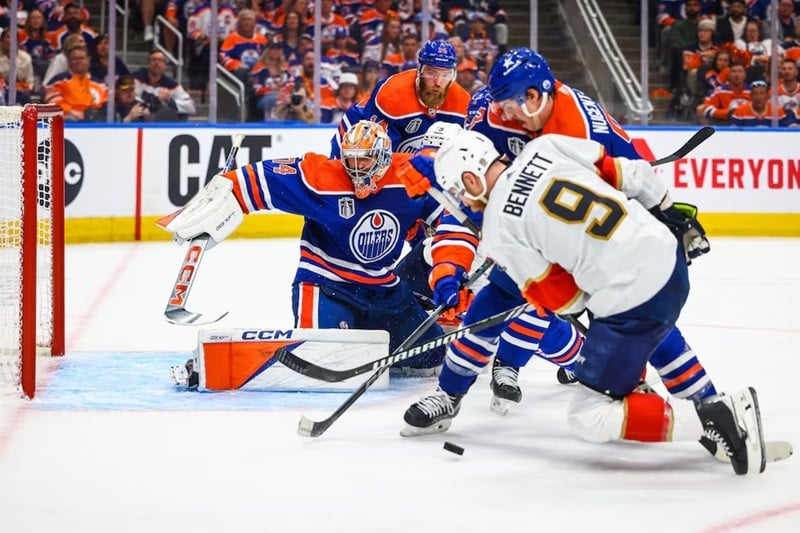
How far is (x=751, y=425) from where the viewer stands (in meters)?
2.94

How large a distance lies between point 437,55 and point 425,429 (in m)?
1.80

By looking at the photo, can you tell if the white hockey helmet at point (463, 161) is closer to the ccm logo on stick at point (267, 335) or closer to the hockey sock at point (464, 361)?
the hockey sock at point (464, 361)

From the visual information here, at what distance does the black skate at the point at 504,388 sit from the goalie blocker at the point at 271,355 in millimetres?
349

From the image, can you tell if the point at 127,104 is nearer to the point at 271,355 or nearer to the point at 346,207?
the point at 346,207

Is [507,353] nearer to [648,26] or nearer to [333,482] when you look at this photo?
[333,482]

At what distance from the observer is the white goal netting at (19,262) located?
3707 millimetres

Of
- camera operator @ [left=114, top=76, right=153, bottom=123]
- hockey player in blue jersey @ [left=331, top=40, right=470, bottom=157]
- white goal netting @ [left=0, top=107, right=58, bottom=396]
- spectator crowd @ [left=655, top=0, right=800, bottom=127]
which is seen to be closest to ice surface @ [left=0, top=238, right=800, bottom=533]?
white goal netting @ [left=0, top=107, right=58, bottom=396]

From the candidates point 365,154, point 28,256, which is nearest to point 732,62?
point 365,154

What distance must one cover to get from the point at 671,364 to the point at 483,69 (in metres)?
5.55

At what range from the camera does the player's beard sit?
4.83m

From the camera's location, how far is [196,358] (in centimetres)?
389

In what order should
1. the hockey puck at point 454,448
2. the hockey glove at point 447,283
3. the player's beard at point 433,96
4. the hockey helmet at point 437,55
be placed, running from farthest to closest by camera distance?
the player's beard at point 433,96 → the hockey helmet at point 437,55 → the hockey glove at point 447,283 → the hockey puck at point 454,448

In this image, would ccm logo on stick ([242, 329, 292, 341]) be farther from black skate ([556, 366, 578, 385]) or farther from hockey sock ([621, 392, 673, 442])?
hockey sock ([621, 392, 673, 442])

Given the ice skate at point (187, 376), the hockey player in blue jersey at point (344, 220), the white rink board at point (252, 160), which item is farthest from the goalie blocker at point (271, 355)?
the white rink board at point (252, 160)
